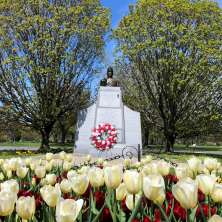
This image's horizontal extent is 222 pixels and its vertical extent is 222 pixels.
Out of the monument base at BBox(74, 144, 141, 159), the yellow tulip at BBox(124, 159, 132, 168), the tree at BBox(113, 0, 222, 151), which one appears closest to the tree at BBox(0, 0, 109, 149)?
the tree at BBox(113, 0, 222, 151)

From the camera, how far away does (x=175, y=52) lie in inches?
938

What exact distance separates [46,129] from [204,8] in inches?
477

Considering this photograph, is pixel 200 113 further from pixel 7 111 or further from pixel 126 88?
pixel 7 111

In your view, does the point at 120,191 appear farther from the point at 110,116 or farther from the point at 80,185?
the point at 110,116

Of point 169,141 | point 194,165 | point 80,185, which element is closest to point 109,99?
point 169,141

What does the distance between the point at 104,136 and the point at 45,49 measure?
273 inches

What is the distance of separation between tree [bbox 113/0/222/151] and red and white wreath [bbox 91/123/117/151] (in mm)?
6542

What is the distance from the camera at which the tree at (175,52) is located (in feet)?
77.4

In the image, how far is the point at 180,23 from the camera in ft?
81.8

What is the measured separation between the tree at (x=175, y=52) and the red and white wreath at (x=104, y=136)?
6542 millimetres

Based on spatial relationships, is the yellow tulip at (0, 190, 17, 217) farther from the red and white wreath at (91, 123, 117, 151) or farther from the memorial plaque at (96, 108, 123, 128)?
the memorial plaque at (96, 108, 123, 128)

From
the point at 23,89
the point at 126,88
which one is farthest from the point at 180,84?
the point at 23,89

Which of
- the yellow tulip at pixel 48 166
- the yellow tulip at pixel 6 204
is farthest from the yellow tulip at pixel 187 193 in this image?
the yellow tulip at pixel 48 166

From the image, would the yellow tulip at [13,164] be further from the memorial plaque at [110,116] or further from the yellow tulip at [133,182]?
the memorial plaque at [110,116]
